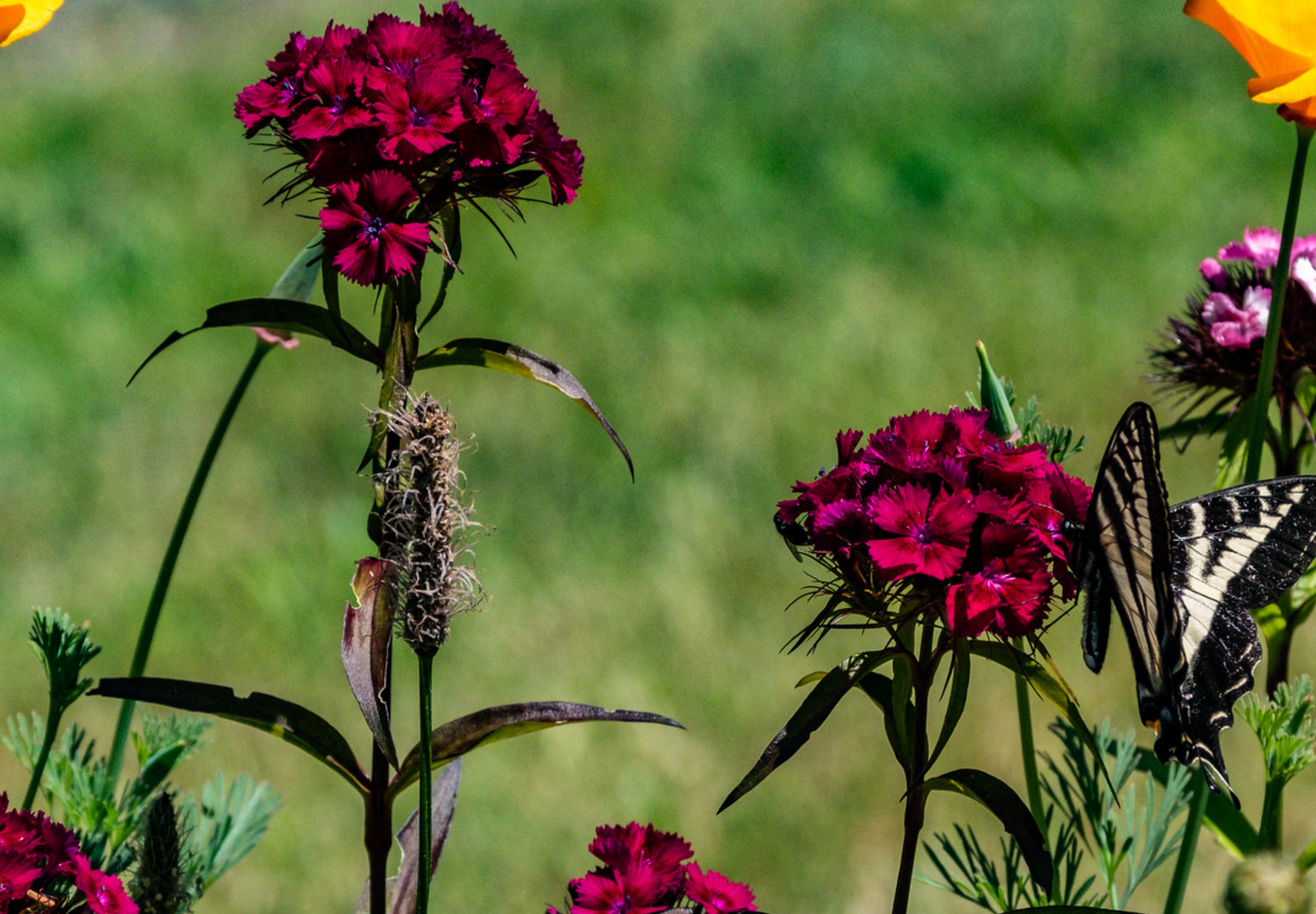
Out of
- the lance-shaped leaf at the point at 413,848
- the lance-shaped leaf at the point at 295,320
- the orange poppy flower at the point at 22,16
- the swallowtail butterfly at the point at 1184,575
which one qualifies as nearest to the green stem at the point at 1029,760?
the swallowtail butterfly at the point at 1184,575

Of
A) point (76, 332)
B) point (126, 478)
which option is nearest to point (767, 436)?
point (126, 478)

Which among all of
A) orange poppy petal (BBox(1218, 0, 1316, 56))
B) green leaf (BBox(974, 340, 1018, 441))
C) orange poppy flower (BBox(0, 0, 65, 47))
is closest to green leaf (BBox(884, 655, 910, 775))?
green leaf (BBox(974, 340, 1018, 441))

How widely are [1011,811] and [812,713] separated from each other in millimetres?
120

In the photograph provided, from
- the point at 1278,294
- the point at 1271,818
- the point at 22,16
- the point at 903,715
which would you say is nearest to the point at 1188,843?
the point at 1271,818

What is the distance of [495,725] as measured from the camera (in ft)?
2.84

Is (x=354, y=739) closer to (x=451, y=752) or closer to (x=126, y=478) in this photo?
(x=126, y=478)

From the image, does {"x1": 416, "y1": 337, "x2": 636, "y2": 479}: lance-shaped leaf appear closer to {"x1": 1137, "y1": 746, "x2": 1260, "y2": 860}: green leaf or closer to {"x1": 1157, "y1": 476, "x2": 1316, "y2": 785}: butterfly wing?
{"x1": 1157, "y1": 476, "x2": 1316, "y2": 785}: butterfly wing

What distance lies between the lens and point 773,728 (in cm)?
243

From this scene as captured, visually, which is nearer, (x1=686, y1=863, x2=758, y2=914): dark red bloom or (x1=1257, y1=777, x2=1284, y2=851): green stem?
(x1=686, y1=863, x2=758, y2=914): dark red bloom

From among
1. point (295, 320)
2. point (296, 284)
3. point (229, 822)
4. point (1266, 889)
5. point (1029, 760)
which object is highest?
point (296, 284)

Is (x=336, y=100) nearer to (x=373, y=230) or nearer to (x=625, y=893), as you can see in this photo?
(x=373, y=230)

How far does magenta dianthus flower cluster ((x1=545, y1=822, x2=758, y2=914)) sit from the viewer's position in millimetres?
798

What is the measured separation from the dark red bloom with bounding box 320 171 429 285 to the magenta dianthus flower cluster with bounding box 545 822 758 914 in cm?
33

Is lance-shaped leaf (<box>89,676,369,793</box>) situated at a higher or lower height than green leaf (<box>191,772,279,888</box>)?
lower
